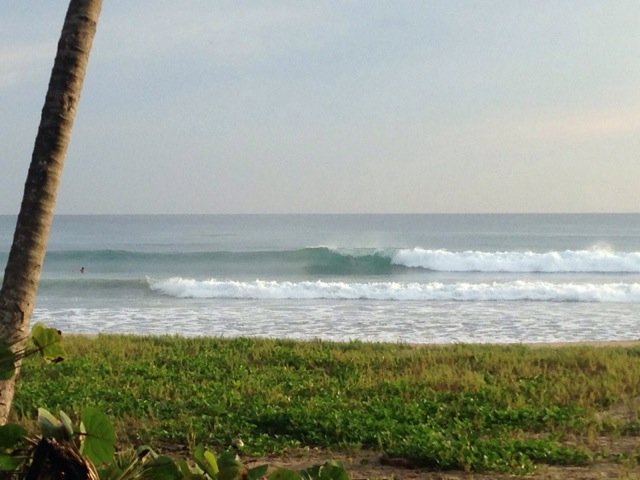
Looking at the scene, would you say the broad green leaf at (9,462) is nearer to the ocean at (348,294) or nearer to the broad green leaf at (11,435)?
the broad green leaf at (11,435)

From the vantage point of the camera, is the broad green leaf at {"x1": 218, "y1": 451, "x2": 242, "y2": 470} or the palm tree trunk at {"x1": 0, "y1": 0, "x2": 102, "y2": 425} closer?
the broad green leaf at {"x1": 218, "y1": 451, "x2": 242, "y2": 470}

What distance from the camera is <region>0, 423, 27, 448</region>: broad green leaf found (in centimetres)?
138

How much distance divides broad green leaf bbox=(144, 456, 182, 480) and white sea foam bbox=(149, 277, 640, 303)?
25371mm

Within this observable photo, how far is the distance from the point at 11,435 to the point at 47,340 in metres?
0.41

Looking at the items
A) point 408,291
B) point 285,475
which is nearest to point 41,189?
point 285,475

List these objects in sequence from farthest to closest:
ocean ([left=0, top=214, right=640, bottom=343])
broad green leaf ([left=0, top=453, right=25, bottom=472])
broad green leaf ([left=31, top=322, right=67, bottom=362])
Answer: ocean ([left=0, top=214, right=640, bottom=343]) → broad green leaf ([left=31, top=322, right=67, bottom=362]) → broad green leaf ([left=0, top=453, right=25, bottom=472])

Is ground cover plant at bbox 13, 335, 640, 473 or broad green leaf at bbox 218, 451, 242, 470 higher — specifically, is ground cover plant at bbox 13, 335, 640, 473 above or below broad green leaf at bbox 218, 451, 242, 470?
below

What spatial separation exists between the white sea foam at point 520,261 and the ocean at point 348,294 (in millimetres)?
87

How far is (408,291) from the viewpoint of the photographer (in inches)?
1131

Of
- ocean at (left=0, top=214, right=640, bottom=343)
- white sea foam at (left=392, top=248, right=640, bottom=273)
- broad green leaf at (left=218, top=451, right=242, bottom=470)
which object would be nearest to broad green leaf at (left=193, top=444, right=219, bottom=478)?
broad green leaf at (left=218, top=451, right=242, bottom=470)

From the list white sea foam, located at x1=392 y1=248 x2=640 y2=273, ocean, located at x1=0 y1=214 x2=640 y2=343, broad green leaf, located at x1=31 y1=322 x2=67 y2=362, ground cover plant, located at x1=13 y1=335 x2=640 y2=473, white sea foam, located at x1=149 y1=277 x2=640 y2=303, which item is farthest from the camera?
white sea foam, located at x1=392 y1=248 x2=640 y2=273

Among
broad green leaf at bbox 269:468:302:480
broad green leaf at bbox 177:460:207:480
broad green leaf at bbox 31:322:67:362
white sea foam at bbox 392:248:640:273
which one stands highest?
broad green leaf at bbox 31:322:67:362

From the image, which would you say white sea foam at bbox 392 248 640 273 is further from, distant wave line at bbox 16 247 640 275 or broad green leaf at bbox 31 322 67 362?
broad green leaf at bbox 31 322 67 362

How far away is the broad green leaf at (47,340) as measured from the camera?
5.74ft
